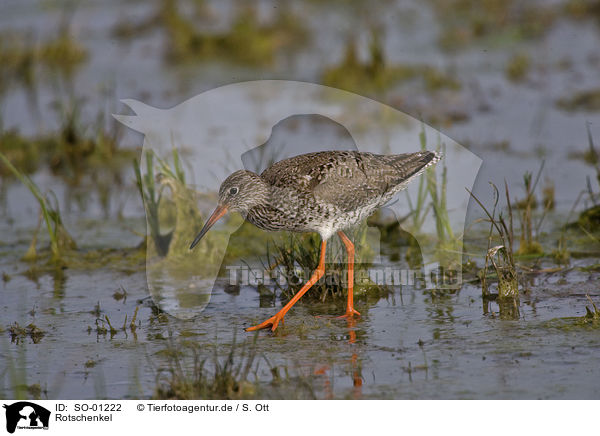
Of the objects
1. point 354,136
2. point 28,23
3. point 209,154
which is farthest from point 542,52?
point 28,23

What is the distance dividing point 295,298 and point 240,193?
90cm

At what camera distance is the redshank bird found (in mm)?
7098

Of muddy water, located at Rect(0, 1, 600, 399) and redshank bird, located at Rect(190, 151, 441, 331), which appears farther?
redshank bird, located at Rect(190, 151, 441, 331)

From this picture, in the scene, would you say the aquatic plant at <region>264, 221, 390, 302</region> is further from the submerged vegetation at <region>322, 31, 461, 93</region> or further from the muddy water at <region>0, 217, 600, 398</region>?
the submerged vegetation at <region>322, 31, 461, 93</region>

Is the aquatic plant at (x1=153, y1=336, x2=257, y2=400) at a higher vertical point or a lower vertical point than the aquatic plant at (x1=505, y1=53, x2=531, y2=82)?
lower

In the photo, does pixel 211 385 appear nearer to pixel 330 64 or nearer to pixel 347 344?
pixel 347 344

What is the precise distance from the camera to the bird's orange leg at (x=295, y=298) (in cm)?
702

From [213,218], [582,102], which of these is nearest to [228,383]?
[213,218]

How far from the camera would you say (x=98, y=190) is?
11.2 metres

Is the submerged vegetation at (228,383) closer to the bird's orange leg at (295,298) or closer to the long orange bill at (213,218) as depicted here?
the bird's orange leg at (295,298)

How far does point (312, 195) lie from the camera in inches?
280

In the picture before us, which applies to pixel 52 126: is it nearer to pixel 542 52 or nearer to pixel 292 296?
pixel 292 296

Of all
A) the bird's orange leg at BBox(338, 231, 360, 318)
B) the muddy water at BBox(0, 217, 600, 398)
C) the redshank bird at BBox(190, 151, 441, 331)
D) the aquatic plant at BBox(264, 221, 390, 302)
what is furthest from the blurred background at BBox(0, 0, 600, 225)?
the muddy water at BBox(0, 217, 600, 398)
